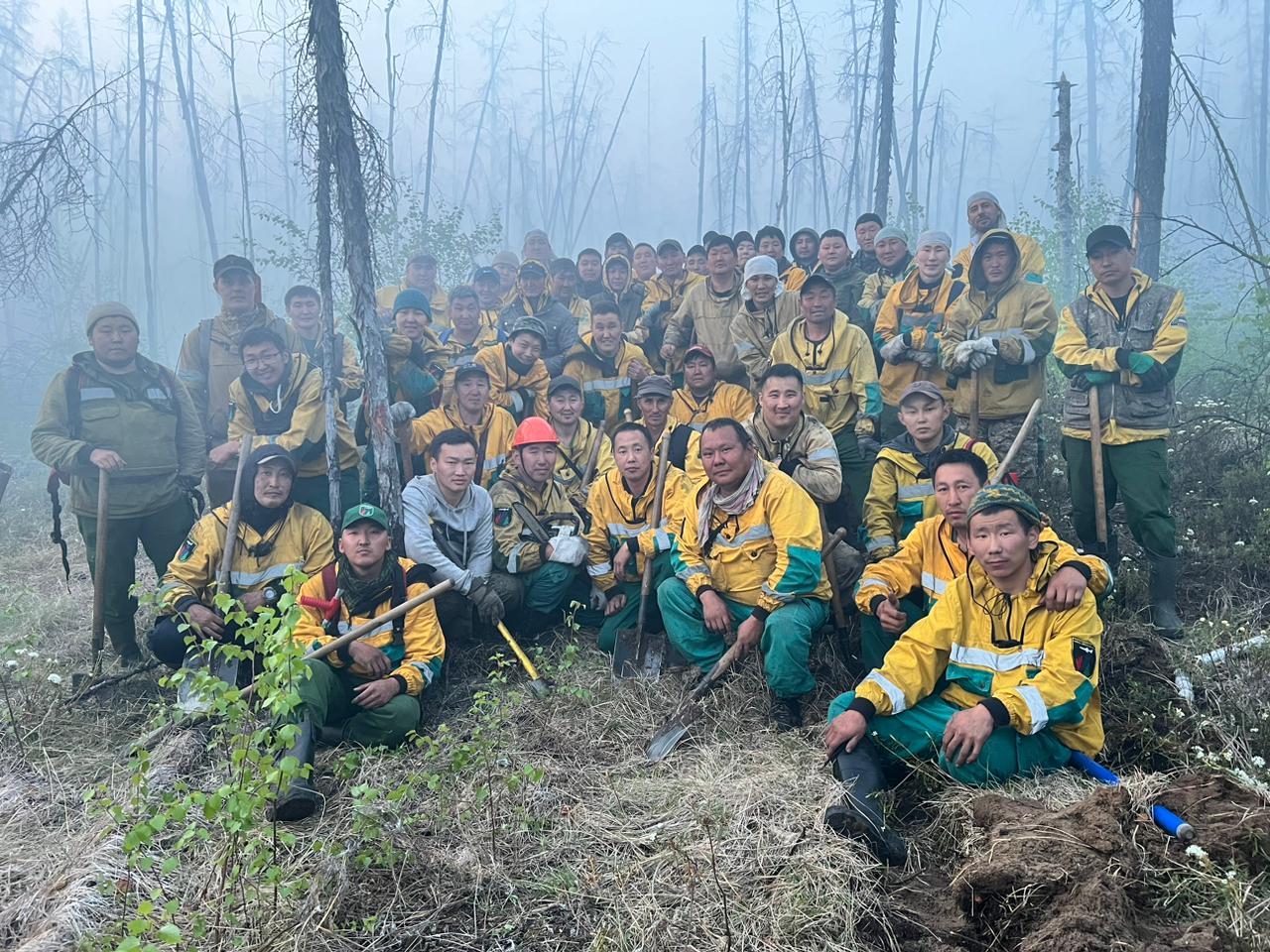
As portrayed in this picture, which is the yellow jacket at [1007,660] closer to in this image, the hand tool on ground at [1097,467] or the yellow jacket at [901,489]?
the yellow jacket at [901,489]

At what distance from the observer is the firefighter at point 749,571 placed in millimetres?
4391

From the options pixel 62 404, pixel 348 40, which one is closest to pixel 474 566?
pixel 62 404

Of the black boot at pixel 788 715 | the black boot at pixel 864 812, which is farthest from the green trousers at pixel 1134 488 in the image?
the black boot at pixel 864 812

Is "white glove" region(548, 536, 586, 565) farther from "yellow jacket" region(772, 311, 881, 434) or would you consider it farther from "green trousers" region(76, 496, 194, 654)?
"green trousers" region(76, 496, 194, 654)

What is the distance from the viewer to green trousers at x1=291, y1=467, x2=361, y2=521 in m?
6.04

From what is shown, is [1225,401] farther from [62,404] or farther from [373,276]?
[62,404]

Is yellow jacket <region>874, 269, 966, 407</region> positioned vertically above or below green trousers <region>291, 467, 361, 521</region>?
above

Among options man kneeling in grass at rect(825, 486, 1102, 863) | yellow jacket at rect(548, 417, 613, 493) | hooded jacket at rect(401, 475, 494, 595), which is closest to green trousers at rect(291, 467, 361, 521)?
hooded jacket at rect(401, 475, 494, 595)

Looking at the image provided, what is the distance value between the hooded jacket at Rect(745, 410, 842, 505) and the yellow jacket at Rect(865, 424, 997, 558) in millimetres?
280

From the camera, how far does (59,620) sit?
6543 mm

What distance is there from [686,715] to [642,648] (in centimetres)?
84

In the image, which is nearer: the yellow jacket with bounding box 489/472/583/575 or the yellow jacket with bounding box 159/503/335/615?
the yellow jacket with bounding box 159/503/335/615

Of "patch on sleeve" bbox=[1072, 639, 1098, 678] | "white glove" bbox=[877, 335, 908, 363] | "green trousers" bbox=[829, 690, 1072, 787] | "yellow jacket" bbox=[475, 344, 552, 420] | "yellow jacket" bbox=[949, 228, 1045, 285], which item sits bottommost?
"green trousers" bbox=[829, 690, 1072, 787]

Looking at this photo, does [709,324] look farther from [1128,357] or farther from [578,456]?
[1128,357]
